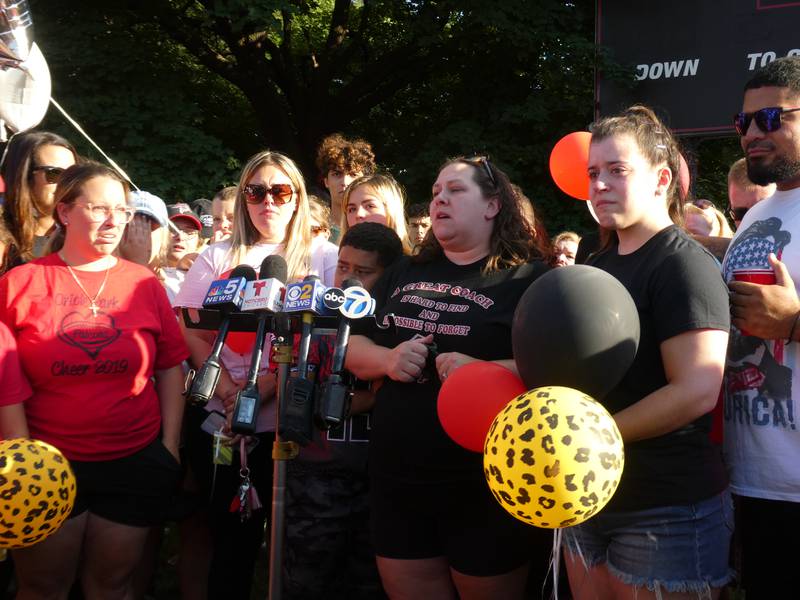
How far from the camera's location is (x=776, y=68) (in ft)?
8.26

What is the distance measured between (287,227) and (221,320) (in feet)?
3.77

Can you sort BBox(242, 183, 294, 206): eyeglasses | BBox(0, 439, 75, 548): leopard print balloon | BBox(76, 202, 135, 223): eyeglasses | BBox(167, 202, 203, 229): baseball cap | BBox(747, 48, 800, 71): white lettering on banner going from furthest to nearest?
BBox(747, 48, 800, 71): white lettering on banner < BBox(167, 202, 203, 229): baseball cap < BBox(242, 183, 294, 206): eyeglasses < BBox(76, 202, 135, 223): eyeglasses < BBox(0, 439, 75, 548): leopard print balloon

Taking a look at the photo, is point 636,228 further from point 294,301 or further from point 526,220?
point 294,301

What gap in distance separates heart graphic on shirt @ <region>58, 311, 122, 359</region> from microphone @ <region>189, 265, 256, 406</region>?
2.15 feet

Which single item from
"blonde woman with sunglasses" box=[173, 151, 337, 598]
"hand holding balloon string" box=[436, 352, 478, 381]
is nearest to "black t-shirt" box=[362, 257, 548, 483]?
"hand holding balloon string" box=[436, 352, 478, 381]

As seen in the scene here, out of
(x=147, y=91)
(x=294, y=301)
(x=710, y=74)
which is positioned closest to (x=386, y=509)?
(x=294, y=301)

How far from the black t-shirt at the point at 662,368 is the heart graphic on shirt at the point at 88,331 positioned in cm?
177

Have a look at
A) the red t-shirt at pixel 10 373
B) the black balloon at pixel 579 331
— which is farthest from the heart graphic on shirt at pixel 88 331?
the black balloon at pixel 579 331

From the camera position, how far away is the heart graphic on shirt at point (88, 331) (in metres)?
2.79

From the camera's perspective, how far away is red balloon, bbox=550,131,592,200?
352cm

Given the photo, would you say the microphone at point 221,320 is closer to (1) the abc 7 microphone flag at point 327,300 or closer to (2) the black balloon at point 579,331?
(1) the abc 7 microphone flag at point 327,300

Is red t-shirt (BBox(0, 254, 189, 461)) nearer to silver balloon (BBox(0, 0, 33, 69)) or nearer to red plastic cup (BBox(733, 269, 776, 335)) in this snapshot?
red plastic cup (BBox(733, 269, 776, 335))

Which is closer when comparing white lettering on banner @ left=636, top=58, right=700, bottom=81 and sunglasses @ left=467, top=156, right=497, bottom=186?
sunglasses @ left=467, top=156, right=497, bottom=186

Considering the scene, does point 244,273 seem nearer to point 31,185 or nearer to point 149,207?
point 149,207
